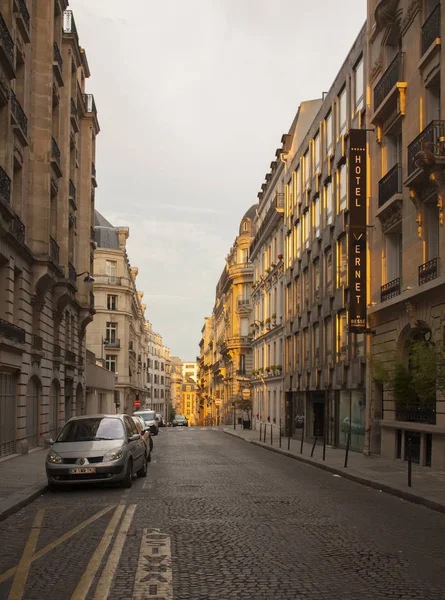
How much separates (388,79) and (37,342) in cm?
1530

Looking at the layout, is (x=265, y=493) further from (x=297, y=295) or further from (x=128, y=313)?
(x=128, y=313)

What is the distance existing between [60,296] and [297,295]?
13.5m

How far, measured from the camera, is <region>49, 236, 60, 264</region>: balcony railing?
96.3ft

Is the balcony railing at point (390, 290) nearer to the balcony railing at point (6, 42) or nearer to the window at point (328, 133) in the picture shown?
the window at point (328, 133)

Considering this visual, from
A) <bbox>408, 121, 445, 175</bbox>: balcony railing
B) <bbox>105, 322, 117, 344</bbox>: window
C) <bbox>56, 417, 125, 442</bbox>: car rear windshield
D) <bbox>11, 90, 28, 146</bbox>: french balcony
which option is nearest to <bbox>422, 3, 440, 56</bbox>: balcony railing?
<bbox>408, 121, 445, 175</bbox>: balcony railing

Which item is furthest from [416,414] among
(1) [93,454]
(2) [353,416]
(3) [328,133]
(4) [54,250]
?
(4) [54,250]

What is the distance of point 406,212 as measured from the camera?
2156 cm

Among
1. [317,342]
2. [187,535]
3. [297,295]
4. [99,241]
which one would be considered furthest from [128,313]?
[187,535]

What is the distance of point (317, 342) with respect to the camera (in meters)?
34.2

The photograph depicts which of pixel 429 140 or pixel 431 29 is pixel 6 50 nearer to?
pixel 431 29

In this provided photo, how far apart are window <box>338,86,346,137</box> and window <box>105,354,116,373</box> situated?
161ft

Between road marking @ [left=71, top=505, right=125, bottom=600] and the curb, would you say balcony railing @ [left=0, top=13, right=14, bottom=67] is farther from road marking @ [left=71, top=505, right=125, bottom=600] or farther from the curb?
road marking @ [left=71, top=505, right=125, bottom=600]

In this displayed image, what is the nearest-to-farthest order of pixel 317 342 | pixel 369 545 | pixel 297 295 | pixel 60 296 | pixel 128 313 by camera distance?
pixel 369 545, pixel 60 296, pixel 317 342, pixel 297 295, pixel 128 313

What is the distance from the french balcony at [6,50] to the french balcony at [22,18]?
1661 mm
